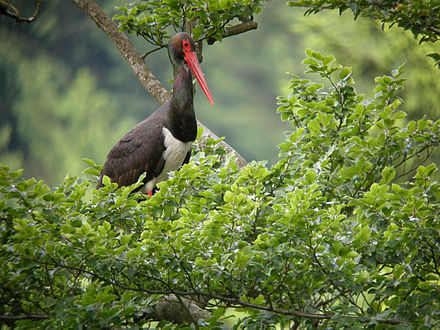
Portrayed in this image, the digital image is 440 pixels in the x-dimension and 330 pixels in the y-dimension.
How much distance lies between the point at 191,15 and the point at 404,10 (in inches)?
48.0

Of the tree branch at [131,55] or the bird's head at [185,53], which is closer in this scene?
the bird's head at [185,53]

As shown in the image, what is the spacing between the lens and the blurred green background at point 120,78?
373 cm

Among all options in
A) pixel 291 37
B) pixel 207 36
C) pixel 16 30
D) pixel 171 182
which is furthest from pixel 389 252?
pixel 291 37

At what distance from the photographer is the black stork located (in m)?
2.70

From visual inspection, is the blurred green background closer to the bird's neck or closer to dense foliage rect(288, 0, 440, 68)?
the bird's neck

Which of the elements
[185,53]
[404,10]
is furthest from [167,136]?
[404,10]

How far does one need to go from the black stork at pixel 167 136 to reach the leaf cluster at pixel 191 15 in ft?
0.34

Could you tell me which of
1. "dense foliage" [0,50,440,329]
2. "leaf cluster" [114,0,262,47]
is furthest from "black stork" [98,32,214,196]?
"dense foliage" [0,50,440,329]

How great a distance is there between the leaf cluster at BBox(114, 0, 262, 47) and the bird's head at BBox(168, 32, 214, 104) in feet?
0.16

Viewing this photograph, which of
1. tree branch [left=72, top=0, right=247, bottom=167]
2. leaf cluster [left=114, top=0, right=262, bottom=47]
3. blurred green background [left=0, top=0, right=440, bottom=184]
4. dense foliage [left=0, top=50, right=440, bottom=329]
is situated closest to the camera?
dense foliage [left=0, top=50, right=440, bottom=329]

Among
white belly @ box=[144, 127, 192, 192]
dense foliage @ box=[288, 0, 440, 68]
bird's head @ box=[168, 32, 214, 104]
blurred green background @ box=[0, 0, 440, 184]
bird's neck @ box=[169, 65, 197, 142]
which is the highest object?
blurred green background @ box=[0, 0, 440, 184]

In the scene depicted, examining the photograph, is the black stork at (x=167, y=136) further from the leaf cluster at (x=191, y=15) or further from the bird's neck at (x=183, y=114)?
the leaf cluster at (x=191, y=15)

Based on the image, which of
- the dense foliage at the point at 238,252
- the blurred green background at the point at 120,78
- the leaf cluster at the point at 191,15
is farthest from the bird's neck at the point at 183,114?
the blurred green background at the point at 120,78

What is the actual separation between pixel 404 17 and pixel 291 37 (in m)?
7.14
